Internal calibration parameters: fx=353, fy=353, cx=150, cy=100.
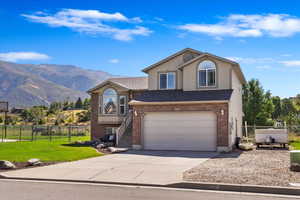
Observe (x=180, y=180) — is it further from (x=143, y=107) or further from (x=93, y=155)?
(x=143, y=107)

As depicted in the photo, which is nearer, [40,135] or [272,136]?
[272,136]

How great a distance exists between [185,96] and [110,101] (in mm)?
9273

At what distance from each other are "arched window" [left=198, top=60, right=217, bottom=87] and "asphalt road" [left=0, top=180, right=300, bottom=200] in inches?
589

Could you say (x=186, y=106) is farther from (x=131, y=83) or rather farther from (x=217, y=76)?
(x=131, y=83)

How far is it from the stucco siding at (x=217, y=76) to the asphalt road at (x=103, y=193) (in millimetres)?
14828

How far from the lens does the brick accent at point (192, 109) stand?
22203 mm

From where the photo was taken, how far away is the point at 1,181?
1200cm

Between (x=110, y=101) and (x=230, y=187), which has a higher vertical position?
(x=110, y=101)

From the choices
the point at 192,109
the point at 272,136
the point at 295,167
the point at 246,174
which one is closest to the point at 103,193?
the point at 246,174

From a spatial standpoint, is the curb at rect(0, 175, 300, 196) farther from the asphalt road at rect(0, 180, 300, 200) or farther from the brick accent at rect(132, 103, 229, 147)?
the brick accent at rect(132, 103, 229, 147)

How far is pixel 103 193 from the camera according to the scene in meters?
9.87

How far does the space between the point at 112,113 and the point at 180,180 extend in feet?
66.3

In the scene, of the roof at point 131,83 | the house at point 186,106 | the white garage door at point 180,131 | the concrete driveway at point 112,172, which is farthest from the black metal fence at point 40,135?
the concrete driveway at point 112,172

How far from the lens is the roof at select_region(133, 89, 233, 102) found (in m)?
23.0
